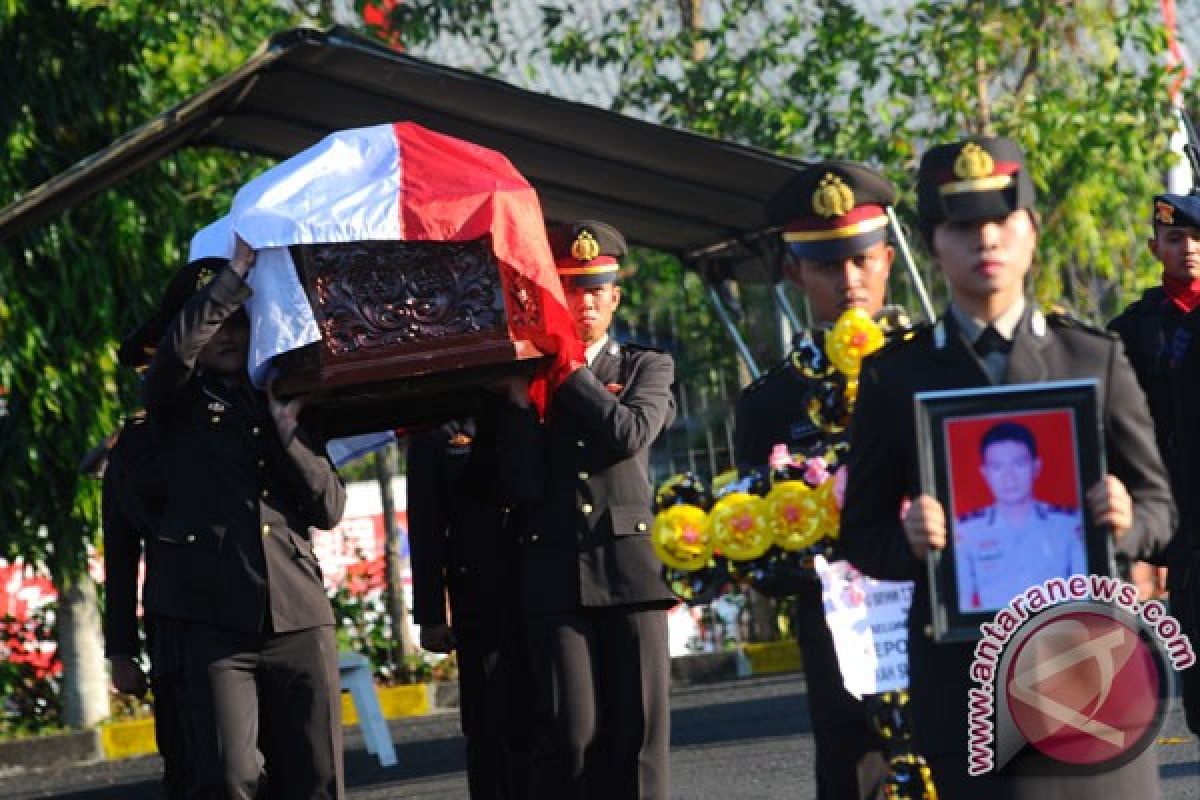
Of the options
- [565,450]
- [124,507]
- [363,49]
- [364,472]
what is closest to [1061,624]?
[565,450]

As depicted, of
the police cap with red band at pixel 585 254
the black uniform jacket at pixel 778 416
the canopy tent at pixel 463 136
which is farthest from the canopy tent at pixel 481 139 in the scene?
the black uniform jacket at pixel 778 416

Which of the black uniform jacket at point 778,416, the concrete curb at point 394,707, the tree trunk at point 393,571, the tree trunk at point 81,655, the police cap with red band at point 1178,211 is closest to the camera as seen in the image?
the black uniform jacket at point 778,416

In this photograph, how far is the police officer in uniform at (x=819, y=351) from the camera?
21.1 feet

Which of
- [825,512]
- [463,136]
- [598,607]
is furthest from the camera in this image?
[463,136]

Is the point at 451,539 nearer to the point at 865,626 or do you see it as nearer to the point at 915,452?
the point at 865,626

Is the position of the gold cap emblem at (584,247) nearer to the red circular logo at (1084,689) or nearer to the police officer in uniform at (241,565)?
the police officer in uniform at (241,565)

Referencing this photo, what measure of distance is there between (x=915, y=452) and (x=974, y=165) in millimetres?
591

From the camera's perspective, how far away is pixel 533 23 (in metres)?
16.5

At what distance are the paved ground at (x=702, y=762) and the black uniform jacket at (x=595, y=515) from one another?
234cm

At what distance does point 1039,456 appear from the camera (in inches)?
180

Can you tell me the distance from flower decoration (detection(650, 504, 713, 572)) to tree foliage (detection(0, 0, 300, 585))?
778 centimetres

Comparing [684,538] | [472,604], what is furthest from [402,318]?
[472,604]

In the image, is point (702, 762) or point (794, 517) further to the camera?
point (702, 762)

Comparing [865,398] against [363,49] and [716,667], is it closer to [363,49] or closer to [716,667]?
[363,49]
